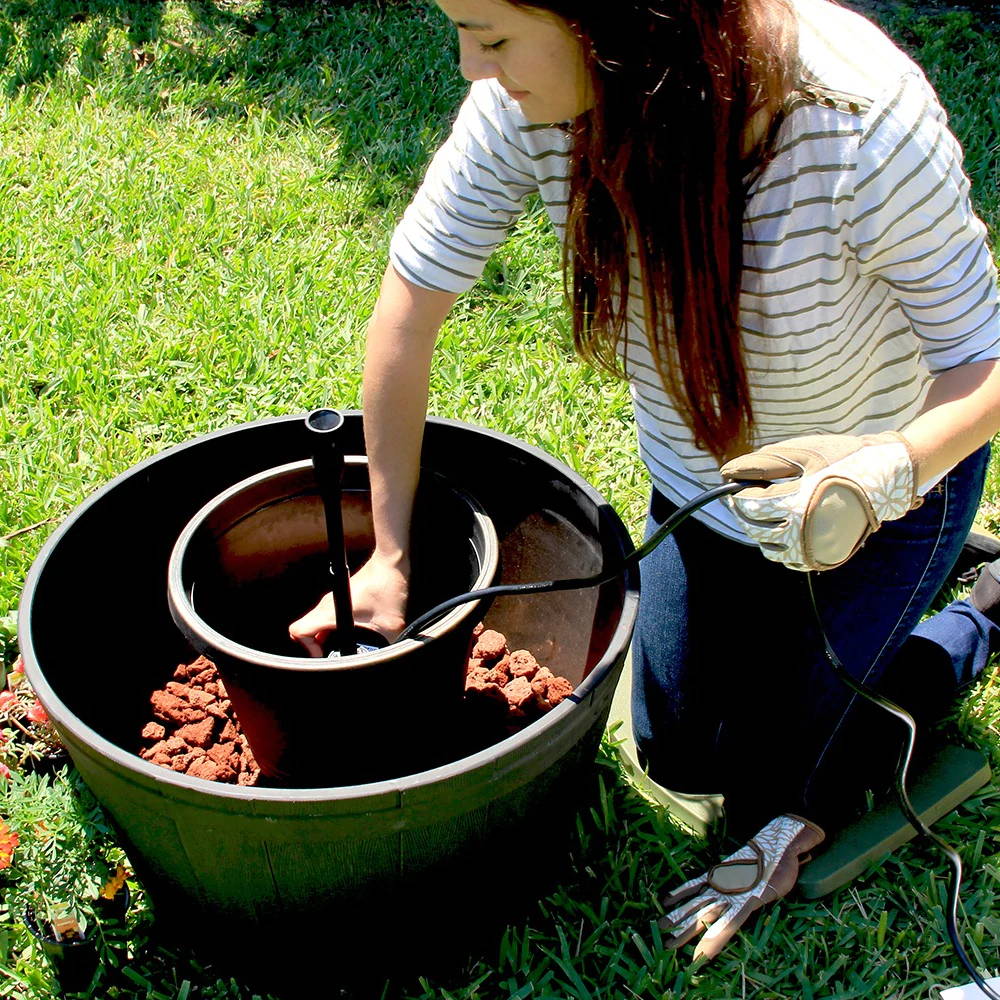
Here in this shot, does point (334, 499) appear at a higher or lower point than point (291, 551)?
higher

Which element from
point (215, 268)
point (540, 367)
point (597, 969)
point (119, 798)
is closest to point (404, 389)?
point (119, 798)

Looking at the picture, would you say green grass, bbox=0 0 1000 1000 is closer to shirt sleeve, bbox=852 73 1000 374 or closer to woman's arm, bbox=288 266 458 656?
woman's arm, bbox=288 266 458 656

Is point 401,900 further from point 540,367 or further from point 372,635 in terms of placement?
point 540,367

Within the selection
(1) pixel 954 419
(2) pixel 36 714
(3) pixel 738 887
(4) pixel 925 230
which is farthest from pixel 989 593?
(2) pixel 36 714

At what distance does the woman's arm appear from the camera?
5.24 ft

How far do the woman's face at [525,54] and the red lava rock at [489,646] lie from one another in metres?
0.90

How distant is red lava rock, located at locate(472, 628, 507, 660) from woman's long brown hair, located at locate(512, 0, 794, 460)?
20.9 inches

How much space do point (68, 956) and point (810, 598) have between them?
1177 mm

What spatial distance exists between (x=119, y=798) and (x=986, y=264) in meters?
1.25

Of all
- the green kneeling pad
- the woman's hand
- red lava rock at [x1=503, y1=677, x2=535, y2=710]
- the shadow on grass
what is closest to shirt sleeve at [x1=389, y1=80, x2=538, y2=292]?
the woman's hand

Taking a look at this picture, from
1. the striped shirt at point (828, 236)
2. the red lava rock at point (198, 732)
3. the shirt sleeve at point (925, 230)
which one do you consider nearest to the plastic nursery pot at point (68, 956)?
the red lava rock at point (198, 732)

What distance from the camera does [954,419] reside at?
1.34m

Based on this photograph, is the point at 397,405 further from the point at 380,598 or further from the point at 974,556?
the point at 974,556

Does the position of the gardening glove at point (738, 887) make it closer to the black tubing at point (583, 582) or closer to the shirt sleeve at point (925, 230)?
the black tubing at point (583, 582)
